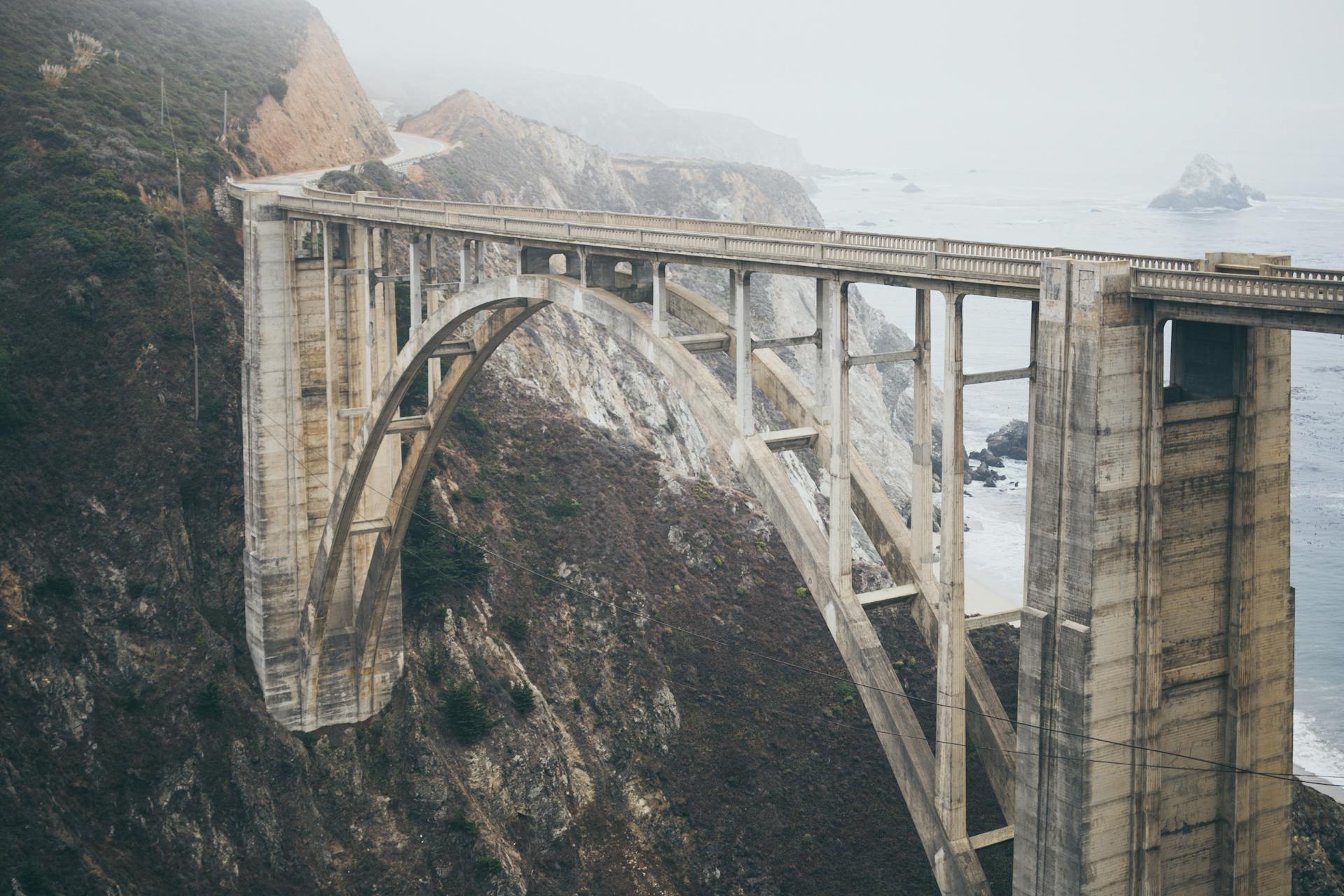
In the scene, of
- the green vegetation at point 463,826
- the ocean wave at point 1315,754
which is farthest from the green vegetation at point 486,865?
the ocean wave at point 1315,754

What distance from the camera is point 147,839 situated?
37.9 m

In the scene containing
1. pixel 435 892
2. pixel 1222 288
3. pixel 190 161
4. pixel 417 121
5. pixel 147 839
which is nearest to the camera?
pixel 1222 288

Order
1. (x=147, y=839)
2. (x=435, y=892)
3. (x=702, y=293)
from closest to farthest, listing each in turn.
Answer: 1. (x=147, y=839)
2. (x=435, y=892)
3. (x=702, y=293)

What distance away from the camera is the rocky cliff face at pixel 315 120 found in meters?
73.8

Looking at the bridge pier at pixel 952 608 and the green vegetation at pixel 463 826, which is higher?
the bridge pier at pixel 952 608

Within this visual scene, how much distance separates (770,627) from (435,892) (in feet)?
56.5

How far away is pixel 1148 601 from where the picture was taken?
20.0 m

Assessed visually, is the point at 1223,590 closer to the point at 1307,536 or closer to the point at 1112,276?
the point at 1112,276

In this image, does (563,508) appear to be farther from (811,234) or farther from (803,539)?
(803,539)

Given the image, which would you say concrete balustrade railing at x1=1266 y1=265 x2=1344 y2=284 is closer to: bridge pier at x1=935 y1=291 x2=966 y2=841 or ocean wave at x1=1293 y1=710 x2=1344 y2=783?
bridge pier at x1=935 y1=291 x2=966 y2=841

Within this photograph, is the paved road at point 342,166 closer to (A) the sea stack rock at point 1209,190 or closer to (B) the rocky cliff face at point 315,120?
(B) the rocky cliff face at point 315,120

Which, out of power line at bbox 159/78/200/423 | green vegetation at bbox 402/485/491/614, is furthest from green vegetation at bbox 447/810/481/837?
power line at bbox 159/78/200/423

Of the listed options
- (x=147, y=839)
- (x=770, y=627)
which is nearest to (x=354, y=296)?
(x=147, y=839)

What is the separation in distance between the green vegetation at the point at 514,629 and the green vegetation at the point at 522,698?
7.70 ft
